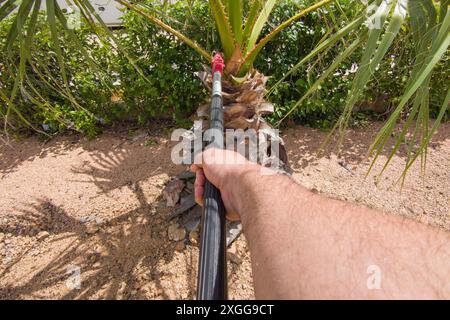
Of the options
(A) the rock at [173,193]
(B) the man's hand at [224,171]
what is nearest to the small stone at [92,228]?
(A) the rock at [173,193]

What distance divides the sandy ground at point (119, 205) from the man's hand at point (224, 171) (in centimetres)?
96

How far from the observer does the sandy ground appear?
1871mm

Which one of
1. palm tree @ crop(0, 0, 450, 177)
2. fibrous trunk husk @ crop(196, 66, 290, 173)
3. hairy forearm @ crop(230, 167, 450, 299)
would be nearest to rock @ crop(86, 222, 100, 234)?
palm tree @ crop(0, 0, 450, 177)

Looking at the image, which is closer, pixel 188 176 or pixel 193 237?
pixel 193 237

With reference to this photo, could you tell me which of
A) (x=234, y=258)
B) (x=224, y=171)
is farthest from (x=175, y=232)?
(x=224, y=171)

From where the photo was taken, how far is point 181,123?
3236 mm

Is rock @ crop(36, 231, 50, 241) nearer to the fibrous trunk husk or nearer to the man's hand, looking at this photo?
the fibrous trunk husk

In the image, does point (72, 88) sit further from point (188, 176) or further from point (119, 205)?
point (188, 176)

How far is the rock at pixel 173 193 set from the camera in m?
2.34

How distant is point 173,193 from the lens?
2.34 metres

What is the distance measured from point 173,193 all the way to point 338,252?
70.5 inches

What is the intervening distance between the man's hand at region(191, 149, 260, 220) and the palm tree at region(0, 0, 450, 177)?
1.09 feet

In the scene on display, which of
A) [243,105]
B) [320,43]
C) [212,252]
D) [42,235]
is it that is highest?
[320,43]
